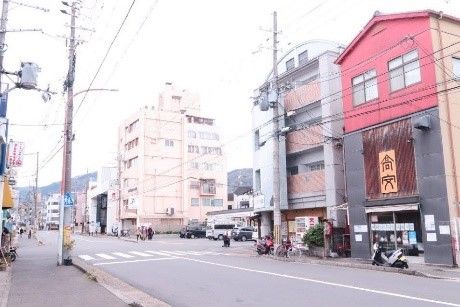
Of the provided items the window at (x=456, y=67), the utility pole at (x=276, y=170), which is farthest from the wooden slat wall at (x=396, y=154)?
the utility pole at (x=276, y=170)

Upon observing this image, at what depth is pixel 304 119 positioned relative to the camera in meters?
31.5

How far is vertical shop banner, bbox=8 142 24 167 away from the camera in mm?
27306

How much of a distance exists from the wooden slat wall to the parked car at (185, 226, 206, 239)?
131 feet

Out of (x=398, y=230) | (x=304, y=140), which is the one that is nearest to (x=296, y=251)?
(x=398, y=230)

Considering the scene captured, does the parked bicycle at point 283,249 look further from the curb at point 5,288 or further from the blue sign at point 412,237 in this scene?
the curb at point 5,288

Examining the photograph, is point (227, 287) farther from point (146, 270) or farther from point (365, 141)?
point (365, 141)

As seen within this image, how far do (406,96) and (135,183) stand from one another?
5594 centimetres

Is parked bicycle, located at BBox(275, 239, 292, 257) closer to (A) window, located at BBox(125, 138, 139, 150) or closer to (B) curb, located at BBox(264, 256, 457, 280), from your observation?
(B) curb, located at BBox(264, 256, 457, 280)

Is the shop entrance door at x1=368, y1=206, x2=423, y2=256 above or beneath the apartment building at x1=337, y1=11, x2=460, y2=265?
beneath

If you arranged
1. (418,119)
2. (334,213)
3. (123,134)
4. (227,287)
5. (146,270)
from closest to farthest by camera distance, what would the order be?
(227,287), (146,270), (418,119), (334,213), (123,134)

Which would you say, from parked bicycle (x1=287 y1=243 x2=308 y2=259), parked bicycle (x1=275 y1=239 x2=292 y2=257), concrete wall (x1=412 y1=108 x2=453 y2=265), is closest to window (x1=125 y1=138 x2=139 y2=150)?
parked bicycle (x1=287 y1=243 x2=308 y2=259)

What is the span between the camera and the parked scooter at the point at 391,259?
60.5 ft

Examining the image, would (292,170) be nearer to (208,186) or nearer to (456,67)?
(456,67)

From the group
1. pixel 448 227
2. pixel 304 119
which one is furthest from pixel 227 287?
pixel 304 119
